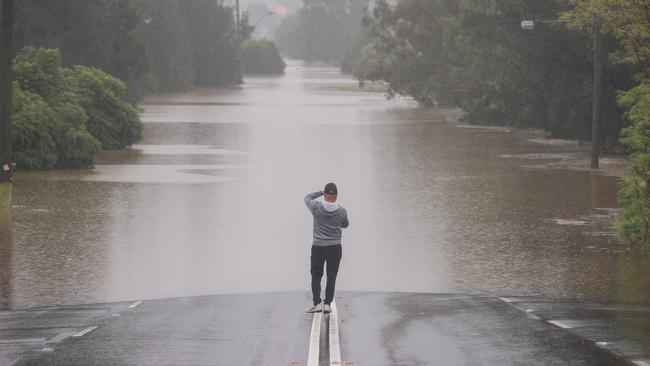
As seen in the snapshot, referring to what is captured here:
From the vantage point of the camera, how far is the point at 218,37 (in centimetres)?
10656

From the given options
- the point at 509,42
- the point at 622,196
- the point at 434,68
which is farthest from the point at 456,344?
the point at 434,68

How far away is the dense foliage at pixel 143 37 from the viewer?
170 feet

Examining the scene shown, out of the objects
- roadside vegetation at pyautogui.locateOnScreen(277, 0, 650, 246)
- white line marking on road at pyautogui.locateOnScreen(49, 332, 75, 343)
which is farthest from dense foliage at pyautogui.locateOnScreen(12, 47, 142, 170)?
white line marking on road at pyautogui.locateOnScreen(49, 332, 75, 343)

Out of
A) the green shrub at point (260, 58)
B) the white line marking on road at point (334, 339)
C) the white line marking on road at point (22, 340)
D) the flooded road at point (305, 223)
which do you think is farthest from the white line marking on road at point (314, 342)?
the green shrub at point (260, 58)

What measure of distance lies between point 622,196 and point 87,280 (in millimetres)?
9334

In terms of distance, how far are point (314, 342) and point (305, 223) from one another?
11.7 m

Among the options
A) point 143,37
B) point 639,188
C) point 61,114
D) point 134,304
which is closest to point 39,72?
point 61,114

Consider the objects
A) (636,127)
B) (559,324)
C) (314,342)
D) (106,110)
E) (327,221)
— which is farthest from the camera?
(106,110)

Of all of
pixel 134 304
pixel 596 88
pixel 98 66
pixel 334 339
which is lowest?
pixel 134 304

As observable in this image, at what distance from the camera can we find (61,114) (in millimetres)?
34219

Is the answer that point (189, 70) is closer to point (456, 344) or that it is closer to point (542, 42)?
point (542, 42)

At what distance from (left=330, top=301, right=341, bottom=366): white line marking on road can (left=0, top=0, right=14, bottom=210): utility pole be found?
39.2 feet

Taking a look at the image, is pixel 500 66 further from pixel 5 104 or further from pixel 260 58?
pixel 260 58

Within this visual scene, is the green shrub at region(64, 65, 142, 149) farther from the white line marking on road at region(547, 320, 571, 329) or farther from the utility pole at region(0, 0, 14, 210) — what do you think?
the white line marking on road at region(547, 320, 571, 329)
